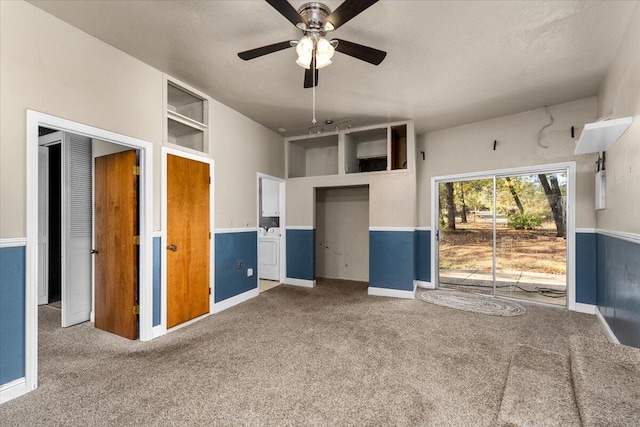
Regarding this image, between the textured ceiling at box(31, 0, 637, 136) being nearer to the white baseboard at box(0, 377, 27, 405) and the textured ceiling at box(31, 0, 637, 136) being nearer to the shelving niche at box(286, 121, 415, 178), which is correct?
the shelving niche at box(286, 121, 415, 178)

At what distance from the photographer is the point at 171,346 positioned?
9.12 ft

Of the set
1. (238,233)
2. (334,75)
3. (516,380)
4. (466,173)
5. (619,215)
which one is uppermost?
(334,75)

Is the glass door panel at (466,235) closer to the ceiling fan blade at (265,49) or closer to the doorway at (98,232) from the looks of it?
the ceiling fan blade at (265,49)

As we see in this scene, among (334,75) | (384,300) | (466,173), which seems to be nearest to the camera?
(334,75)

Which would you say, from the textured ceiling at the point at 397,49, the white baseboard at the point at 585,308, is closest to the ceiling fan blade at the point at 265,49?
the textured ceiling at the point at 397,49

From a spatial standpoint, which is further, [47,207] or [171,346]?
[47,207]

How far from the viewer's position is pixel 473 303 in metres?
4.11

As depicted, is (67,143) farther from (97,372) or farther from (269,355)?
(269,355)

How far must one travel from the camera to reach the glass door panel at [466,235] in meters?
4.64

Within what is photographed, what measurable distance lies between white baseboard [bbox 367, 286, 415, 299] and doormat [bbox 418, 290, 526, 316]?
167 millimetres

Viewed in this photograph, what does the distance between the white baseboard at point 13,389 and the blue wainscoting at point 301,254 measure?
12.1ft

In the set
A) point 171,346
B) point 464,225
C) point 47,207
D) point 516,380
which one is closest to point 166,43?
point 171,346

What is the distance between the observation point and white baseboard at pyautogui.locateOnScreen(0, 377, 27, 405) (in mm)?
1936

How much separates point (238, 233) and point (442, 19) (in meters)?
3.48
